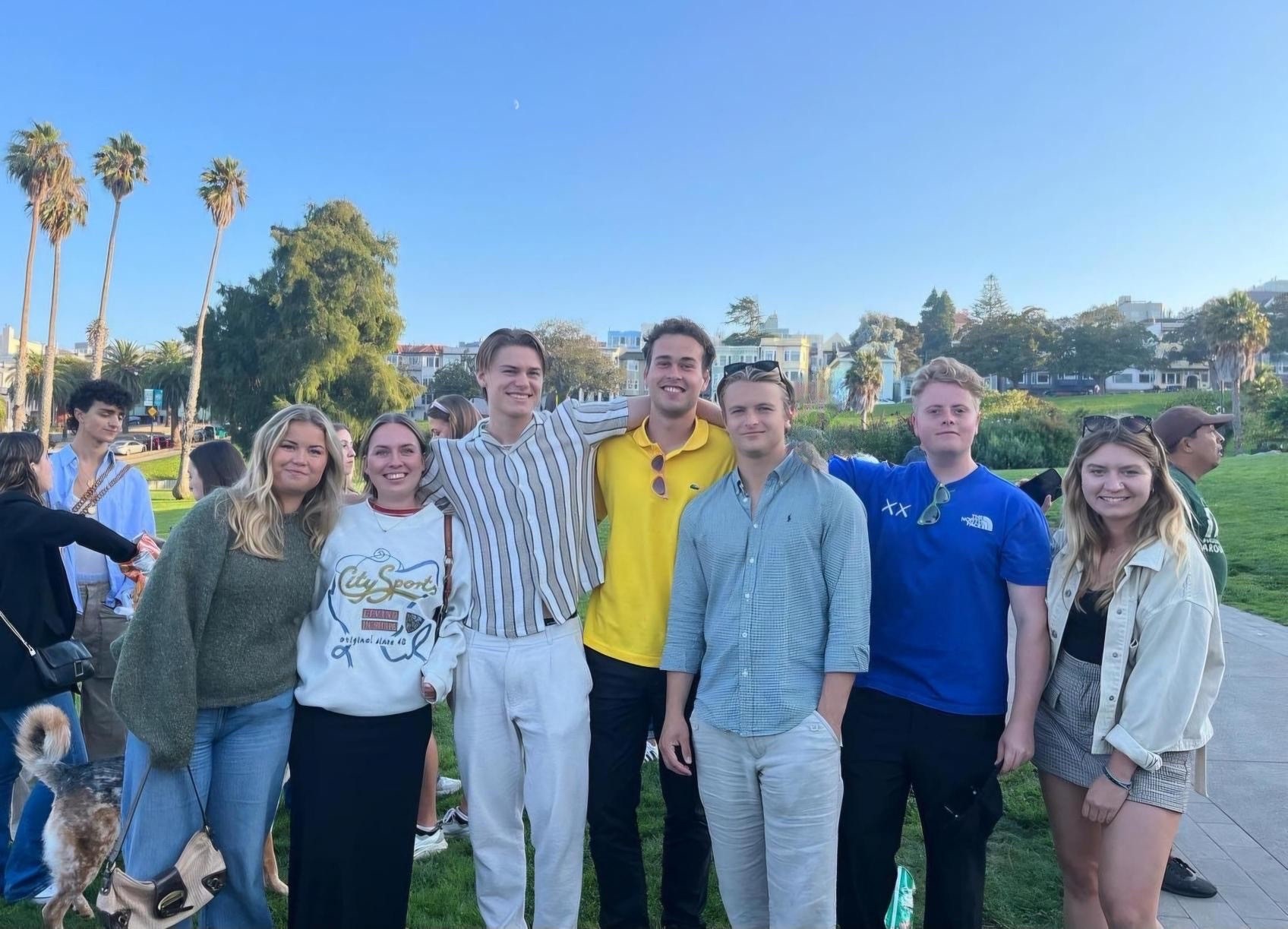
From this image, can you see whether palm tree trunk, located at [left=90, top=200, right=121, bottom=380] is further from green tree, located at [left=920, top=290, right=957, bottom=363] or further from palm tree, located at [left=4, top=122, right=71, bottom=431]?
green tree, located at [left=920, top=290, right=957, bottom=363]

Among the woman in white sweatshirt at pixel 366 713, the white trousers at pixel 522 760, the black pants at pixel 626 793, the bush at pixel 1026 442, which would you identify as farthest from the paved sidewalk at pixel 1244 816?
the bush at pixel 1026 442

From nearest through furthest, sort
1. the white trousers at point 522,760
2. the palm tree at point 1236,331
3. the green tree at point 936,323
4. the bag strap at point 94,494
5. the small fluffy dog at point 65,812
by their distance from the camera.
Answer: the white trousers at point 522,760, the small fluffy dog at point 65,812, the bag strap at point 94,494, the palm tree at point 1236,331, the green tree at point 936,323

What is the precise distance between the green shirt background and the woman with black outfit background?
17.4ft

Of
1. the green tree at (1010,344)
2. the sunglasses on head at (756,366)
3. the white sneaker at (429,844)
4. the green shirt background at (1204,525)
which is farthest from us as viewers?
the green tree at (1010,344)

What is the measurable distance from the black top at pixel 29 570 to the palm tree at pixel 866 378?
49761 millimetres

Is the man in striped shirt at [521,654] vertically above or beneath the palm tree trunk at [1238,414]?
beneath

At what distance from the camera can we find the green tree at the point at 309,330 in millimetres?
37156

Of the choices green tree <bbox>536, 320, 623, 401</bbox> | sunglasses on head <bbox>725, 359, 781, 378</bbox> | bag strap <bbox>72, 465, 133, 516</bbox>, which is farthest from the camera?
green tree <bbox>536, 320, 623, 401</bbox>

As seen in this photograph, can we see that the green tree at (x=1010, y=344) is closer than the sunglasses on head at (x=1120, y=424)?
No

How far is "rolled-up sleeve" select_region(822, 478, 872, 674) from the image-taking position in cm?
266


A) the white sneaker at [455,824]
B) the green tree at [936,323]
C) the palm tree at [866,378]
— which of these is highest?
the green tree at [936,323]

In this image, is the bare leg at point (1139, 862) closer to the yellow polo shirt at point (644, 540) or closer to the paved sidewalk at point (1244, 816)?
the paved sidewalk at point (1244, 816)

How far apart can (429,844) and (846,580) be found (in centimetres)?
298

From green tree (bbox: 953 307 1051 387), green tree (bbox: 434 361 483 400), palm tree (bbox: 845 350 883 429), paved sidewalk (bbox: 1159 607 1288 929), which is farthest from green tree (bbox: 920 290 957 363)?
paved sidewalk (bbox: 1159 607 1288 929)
